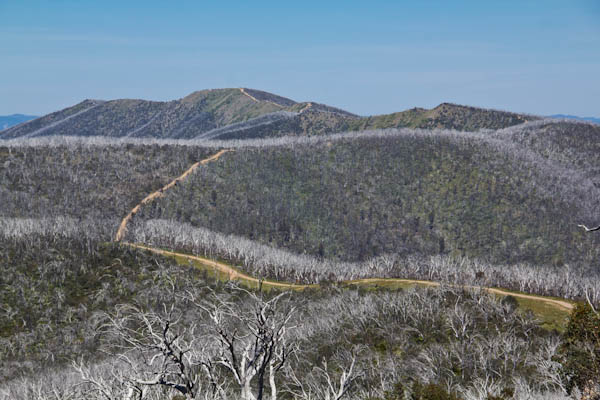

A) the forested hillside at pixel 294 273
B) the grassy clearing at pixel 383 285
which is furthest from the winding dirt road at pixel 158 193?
the grassy clearing at pixel 383 285

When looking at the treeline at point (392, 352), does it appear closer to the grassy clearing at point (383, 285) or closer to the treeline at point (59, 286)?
the grassy clearing at point (383, 285)

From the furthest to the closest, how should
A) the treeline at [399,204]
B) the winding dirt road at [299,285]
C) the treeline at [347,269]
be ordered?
the treeline at [399,204] → the treeline at [347,269] → the winding dirt road at [299,285]

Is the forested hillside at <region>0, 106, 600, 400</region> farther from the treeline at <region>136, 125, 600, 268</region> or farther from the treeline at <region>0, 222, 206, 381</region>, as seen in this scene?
the treeline at <region>136, 125, 600, 268</region>

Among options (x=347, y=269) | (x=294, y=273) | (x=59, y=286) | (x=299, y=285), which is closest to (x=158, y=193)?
(x=294, y=273)

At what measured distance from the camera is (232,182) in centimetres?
17525

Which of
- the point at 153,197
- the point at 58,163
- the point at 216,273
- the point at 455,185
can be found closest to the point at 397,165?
the point at 455,185

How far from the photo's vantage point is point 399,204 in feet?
573

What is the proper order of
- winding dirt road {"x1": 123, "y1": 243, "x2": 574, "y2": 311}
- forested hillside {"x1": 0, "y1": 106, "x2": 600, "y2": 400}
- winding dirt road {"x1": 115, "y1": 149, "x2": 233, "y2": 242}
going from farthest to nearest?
1. winding dirt road {"x1": 115, "y1": 149, "x2": 233, "y2": 242}
2. winding dirt road {"x1": 123, "y1": 243, "x2": 574, "y2": 311}
3. forested hillside {"x1": 0, "y1": 106, "x2": 600, "y2": 400}

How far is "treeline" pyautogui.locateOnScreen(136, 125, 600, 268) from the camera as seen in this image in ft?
495

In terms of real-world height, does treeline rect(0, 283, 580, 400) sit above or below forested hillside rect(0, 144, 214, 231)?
below

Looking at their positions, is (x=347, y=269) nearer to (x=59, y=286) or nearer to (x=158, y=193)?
(x=59, y=286)

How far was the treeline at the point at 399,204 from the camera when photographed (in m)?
151

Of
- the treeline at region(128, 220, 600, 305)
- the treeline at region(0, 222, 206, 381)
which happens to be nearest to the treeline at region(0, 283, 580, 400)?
the treeline at region(0, 222, 206, 381)

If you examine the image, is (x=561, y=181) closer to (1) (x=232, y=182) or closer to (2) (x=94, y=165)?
→ (1) (x=232, y=182)
